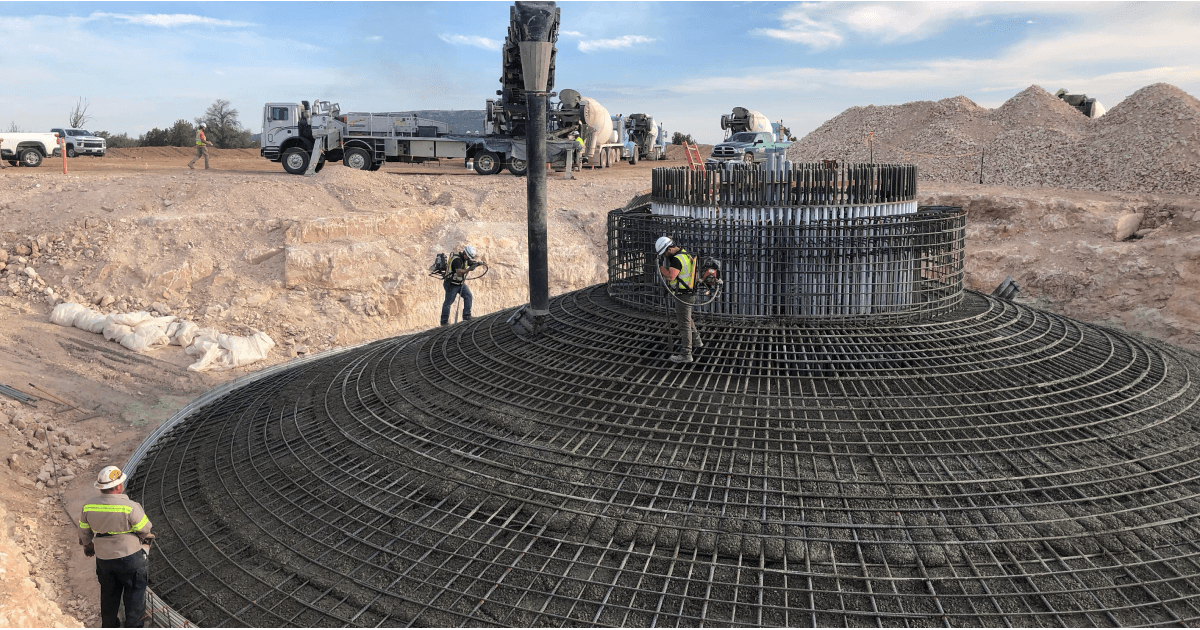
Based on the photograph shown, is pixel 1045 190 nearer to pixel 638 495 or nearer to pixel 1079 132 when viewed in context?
pixel 1079 132

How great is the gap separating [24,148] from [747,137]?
31.1 m

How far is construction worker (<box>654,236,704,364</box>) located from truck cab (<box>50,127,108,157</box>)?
1664 inches

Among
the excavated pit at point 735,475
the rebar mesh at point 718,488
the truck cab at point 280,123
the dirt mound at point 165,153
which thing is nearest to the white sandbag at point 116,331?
the excavated pit at point 735,475

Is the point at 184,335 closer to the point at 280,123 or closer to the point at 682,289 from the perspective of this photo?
the point at 280,123

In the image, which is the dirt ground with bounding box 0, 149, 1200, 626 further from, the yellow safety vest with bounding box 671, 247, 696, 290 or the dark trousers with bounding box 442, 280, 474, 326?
the yellow safety vest with bounding box 671, 247, 696, 290

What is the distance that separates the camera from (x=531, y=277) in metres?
7.63

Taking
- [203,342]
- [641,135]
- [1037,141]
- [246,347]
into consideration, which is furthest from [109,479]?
[641,135]

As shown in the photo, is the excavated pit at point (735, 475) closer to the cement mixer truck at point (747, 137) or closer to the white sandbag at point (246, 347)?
the white sandbag at point (246, 347)

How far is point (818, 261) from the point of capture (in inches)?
275

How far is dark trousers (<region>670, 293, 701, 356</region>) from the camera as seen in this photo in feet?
20.9

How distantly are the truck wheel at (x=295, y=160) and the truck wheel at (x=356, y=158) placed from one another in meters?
1.51

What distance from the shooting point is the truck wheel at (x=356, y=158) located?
3019cm

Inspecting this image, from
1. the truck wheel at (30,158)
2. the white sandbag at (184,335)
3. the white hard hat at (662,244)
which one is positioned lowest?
the white sandbag at (184,335)

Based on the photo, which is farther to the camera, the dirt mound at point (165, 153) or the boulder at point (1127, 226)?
the dirt mound at point (165, 153)
